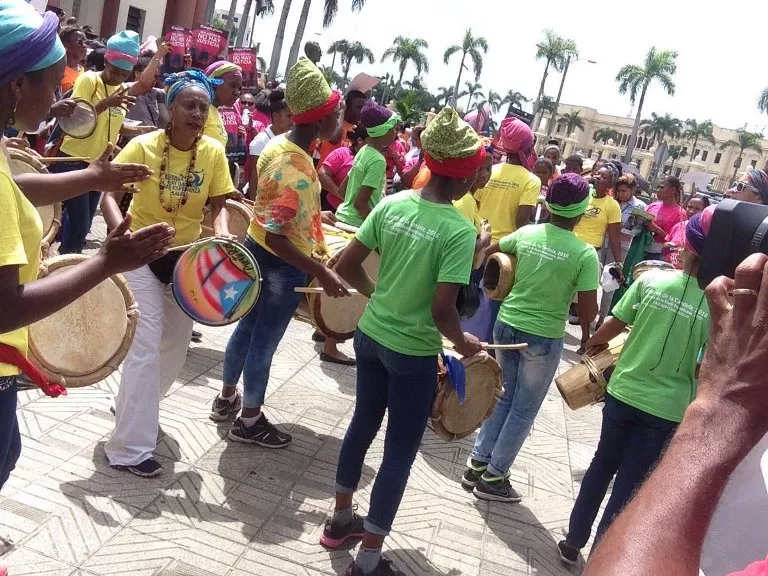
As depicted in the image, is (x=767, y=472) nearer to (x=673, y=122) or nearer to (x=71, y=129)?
(x=71, y=129)

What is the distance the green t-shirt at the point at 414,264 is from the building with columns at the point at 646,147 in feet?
324

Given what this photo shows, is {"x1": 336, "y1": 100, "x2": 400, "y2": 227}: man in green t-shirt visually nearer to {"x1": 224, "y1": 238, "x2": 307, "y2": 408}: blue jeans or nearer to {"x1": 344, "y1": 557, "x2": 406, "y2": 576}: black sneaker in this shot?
{"x1": 224, "y1": 238, "x2": 307, "y2": 408}: blue jeans

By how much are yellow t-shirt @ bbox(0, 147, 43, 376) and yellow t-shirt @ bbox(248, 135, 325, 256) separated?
1.86 meters

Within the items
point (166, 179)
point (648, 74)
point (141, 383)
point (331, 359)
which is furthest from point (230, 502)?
point (648, 74)

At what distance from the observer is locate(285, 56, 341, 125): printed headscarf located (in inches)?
165

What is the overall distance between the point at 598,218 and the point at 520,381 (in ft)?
15.1

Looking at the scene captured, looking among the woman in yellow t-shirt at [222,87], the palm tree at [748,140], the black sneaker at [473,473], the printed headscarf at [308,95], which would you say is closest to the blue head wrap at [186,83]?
the printed headscarf at [308,95]

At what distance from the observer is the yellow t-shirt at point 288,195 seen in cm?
403

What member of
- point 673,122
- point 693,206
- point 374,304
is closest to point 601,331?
point 374,304

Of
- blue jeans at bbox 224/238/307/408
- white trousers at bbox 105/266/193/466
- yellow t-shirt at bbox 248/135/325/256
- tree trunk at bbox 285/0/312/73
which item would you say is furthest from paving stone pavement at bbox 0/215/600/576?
tree trunk at bbox 285/0/312/73

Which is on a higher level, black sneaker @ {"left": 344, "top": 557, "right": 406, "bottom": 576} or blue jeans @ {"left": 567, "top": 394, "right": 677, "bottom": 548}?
blue jeans @ {"left": 567, "top": 394, "right": 677, "bottom": 548}

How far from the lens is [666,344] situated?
3576mm

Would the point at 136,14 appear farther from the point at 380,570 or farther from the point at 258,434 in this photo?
the point at 380,570

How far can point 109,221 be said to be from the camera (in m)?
3.78
